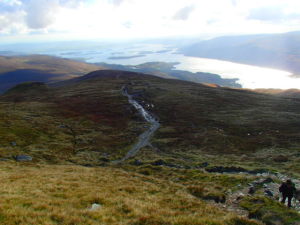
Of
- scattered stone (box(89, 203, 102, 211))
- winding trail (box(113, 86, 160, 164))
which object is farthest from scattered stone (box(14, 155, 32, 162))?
scattered stone (box(89, 203, 102, 211))

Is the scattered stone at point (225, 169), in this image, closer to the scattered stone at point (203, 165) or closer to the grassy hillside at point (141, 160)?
the grassy hillside at point (141, 160)

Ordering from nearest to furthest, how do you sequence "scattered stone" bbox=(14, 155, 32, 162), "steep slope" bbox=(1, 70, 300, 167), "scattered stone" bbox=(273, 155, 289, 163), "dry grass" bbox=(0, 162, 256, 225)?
"dry grass" bbox=(0, 162, 256, 225) → "scattered stone" bbox=(14, 155, 32, 162) → "scattered stone" bbox=(273, 155, 289, 163) → "steep slope" bbox=(1, 70, 300, 167)

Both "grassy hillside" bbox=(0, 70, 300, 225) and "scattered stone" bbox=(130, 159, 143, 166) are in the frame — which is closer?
"grassy hillside" bbox=(0, 70, 300, 225)

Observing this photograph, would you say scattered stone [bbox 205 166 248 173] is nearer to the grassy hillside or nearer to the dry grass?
the grassy hillside

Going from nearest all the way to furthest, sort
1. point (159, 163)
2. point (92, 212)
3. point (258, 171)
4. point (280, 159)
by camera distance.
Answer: point (92, 212) < point (258, 171) < point (159, 163) < point (280, 159)

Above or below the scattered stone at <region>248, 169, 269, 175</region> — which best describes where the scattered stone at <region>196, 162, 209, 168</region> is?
below

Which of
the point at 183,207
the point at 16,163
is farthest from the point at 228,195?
the point at 16,163

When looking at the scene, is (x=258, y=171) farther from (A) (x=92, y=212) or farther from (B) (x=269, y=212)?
(A) (x=92, y=212)

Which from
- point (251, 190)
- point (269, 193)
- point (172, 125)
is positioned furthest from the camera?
point (172, 125)

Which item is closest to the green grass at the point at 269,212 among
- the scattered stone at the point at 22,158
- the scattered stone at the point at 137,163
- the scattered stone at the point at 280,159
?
the scattered stone at the point at 137,163

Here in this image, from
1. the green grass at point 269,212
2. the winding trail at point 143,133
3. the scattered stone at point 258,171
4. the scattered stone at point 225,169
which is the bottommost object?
the winding trail at point 143,133

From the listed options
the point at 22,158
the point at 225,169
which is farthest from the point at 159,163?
the point at 22,158

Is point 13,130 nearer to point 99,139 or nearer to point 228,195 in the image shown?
point 99,139

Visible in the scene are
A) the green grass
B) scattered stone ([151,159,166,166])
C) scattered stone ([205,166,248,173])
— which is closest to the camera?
the green grass
